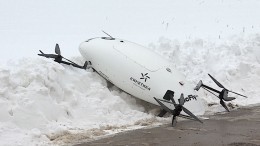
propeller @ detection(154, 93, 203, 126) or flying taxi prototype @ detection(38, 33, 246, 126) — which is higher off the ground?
flying taxi prototype @ detection(38, 33, 246, 126)

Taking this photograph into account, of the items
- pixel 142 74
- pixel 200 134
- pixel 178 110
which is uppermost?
pixel 142 74

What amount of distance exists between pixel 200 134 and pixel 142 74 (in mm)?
2012

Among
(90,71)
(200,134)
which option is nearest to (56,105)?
(90,71)

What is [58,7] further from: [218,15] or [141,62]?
[141,62]

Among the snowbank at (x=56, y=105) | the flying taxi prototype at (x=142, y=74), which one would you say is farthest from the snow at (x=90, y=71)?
the flying taxi prototype at (x=142, y=74)

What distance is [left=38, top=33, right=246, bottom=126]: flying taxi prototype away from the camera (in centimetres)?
866

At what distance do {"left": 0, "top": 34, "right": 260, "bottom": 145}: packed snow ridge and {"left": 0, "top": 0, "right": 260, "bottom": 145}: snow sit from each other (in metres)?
0.02

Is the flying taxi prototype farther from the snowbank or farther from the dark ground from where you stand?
the dark ground

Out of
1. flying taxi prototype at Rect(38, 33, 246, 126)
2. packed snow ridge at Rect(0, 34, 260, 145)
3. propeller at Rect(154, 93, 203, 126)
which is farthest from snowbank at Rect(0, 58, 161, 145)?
propeller at Rect(154, 93, 203, 126)

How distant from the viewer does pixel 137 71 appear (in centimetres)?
892

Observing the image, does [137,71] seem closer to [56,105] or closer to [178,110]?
[178,110]

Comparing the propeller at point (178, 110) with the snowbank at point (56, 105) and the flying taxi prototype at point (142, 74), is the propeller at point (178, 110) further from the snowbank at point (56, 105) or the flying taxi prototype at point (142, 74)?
the snowbank at point (56, 105)

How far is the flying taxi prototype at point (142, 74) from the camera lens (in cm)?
866

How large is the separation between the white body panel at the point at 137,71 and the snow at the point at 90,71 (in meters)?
0.28
